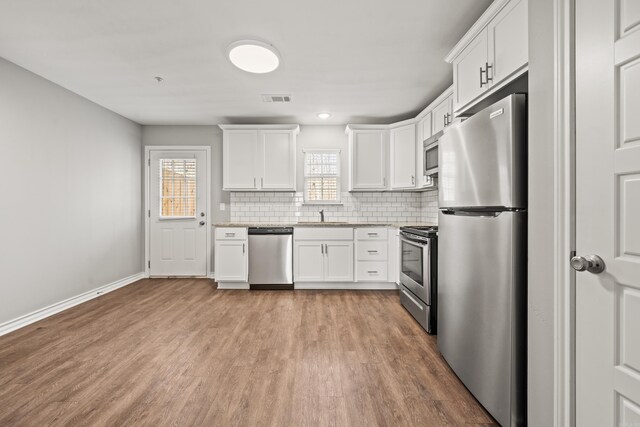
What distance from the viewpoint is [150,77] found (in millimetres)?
3039

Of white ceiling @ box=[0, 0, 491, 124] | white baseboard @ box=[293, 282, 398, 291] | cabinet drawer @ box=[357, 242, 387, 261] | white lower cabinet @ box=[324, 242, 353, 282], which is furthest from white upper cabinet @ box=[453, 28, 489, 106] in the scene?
white baseboard @ box=[293, 282, 398, 291]

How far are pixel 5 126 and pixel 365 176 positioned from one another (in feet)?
13.1

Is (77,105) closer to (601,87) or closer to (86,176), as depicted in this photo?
(86,176)

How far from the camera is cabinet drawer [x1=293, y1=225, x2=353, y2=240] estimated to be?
4062 mm

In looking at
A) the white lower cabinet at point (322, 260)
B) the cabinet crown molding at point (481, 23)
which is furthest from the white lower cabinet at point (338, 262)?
the cabinet crown molding at point (481, 23)

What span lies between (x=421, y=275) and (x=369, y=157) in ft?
7.05

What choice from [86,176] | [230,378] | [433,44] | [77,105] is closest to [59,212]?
[86,176]

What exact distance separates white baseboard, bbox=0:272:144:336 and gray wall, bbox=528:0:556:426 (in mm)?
4012

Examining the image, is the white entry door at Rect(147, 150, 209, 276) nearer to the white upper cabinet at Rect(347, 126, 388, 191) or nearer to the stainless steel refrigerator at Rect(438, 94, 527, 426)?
the white upper cabinet at Rect(347, 126, 388, 191)

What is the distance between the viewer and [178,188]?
15.6 feet

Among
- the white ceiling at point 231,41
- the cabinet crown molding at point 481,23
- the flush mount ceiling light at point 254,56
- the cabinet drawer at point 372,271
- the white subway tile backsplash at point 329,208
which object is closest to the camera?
the cabinet crown molding at point 481,23

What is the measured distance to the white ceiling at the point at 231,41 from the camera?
2014 mm

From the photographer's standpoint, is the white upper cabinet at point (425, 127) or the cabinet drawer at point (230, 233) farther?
the cabinet drawer at point (230, 233)

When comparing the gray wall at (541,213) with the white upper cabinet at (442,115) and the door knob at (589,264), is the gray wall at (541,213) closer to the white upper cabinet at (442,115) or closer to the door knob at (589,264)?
the door knob at (589,264)
